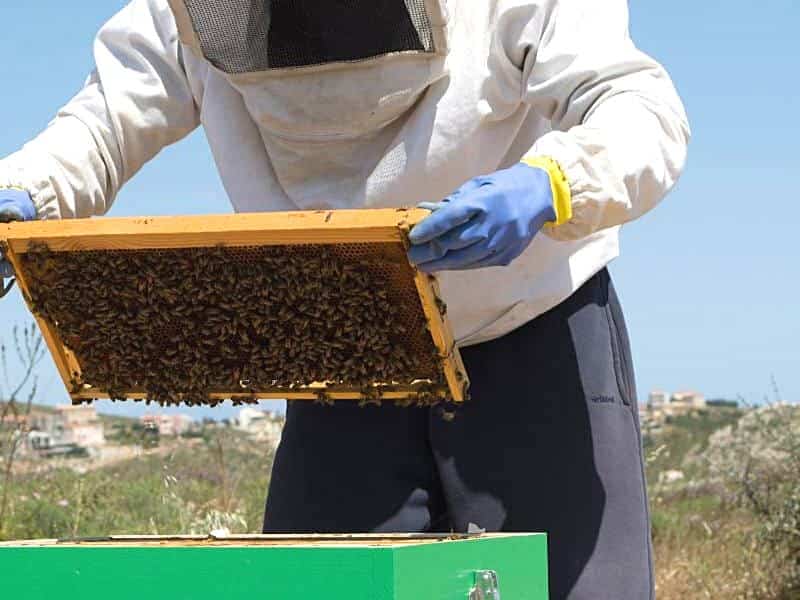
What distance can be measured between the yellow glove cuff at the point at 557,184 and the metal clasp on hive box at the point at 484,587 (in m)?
0.79

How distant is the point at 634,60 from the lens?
3.15 metres

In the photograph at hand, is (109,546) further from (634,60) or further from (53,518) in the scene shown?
(53,518)

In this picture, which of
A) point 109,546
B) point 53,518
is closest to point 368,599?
point 109,546

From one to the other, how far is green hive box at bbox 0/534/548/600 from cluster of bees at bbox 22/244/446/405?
0.57 metres

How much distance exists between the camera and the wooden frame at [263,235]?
8.95ft

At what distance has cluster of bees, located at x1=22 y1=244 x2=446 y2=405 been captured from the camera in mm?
2990

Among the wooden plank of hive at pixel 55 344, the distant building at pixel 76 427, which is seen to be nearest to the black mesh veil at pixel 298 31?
the wooden plank of hive at pixel 55 344

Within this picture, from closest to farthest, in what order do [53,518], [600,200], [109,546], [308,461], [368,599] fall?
[368,599] < [109,546] < [600,200] < [308,461] < [53,518]

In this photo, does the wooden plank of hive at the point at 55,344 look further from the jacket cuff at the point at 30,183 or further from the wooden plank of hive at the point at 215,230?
the jacket cuff at the point at 30,183

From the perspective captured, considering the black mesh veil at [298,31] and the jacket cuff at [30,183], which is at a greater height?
the black mesh veil at [298,31]

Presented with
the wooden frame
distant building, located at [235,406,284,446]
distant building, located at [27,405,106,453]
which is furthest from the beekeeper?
distant building, located at [27,405,106,453]

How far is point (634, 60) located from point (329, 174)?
80cm

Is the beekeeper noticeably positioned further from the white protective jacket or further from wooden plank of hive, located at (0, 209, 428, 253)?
wooden plank of hive, located at (0, 209, 428, 253)

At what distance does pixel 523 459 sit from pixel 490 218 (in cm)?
87
